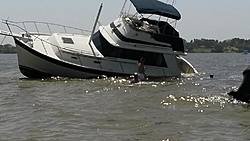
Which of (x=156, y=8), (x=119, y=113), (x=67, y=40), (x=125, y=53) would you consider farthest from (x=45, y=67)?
(x=119, y=113)

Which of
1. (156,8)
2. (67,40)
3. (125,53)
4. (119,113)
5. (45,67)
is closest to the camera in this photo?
(119,113)

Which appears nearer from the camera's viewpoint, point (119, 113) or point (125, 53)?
point (119, 113)

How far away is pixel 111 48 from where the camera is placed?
2072cm

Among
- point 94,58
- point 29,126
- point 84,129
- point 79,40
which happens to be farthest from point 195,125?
point 79,40

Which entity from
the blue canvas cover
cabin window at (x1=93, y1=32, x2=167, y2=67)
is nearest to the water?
cabin window at (x1=93, y1=32, x2=167, y2=67)

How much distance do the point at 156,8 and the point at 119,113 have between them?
11.3 meters

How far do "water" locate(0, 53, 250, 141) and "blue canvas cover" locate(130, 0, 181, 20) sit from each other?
4905mm

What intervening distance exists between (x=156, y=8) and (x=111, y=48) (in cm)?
323

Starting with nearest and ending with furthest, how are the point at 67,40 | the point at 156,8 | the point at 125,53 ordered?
the point at 125,53 → the point at 67,40 → the point at 156,8

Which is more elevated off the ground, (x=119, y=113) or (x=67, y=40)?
(x=67, y=40)

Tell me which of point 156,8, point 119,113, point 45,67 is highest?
point 156,8

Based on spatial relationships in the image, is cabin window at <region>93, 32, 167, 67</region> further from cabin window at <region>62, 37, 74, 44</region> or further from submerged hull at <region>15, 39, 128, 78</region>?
cabin window at <region>62, 37, 74, 44</region>

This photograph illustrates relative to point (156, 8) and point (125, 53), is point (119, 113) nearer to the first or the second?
point (125, 53)

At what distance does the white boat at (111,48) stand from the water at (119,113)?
2331 millimetres
